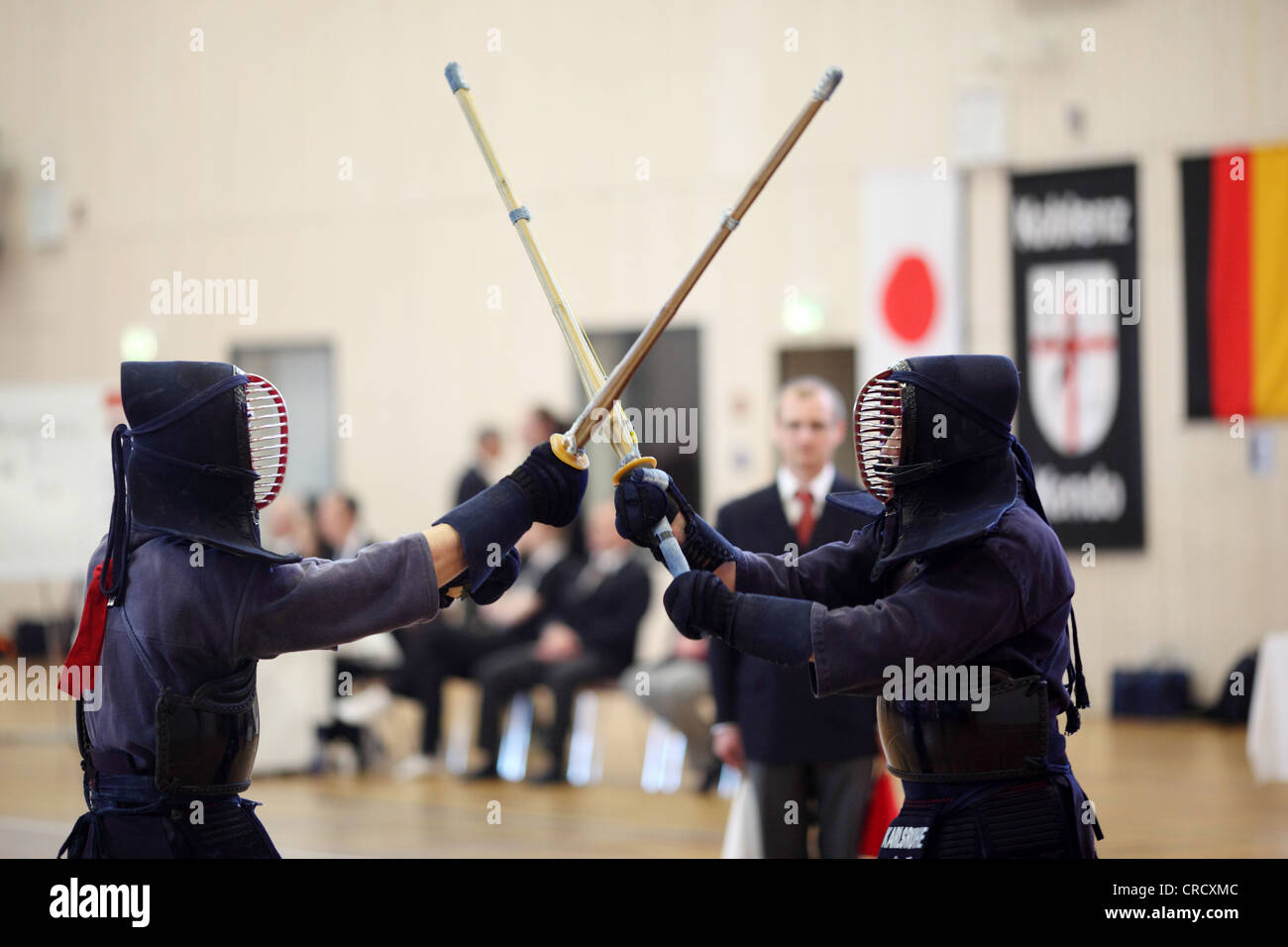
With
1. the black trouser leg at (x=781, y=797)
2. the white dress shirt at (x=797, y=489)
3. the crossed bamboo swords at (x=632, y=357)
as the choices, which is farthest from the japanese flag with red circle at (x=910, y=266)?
the crossed bamboo swords at (x=632, y=357)

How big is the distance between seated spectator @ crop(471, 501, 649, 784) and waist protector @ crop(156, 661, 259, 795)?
513cm

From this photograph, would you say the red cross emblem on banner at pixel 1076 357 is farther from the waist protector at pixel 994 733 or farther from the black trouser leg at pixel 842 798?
the waist protector at pixel 994 733

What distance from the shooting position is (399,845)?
20.1 feet

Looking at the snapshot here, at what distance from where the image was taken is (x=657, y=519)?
301cm

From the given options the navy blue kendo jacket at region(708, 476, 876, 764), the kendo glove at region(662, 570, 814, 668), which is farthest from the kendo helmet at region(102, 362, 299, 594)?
the navy blue kendo jacket at region(708, 476, 876, 764)

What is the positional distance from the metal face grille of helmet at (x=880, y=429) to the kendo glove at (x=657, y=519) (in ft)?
1.46

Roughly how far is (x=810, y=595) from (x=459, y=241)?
958 cm

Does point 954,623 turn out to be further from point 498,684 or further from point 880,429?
point 498,684

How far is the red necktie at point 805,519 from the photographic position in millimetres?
4355

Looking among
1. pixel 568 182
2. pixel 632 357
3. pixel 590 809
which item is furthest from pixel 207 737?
pixel 568 182

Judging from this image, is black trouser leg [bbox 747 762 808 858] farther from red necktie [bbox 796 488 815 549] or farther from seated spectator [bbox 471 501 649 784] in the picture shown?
seated spectator [bbox 471 501 649 784]

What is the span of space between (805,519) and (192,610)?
2.30 m
